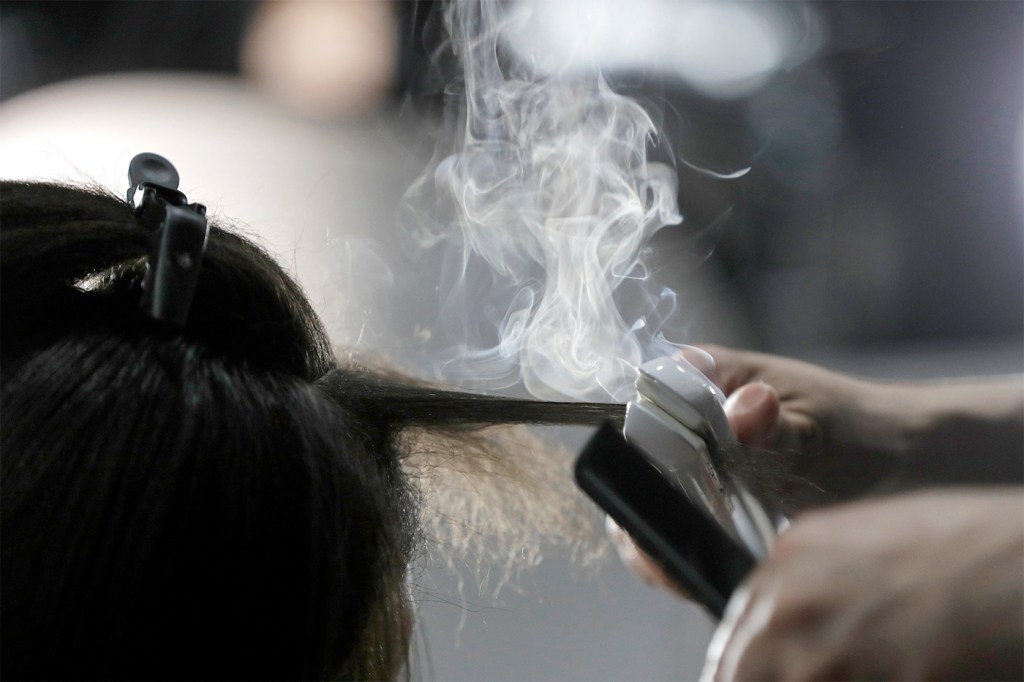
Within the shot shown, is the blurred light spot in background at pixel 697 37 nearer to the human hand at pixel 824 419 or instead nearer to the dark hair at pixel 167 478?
the human hand at pixel 824 419

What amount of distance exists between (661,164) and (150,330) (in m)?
0.65

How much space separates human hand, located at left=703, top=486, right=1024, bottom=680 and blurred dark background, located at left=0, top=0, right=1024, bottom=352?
75 cm

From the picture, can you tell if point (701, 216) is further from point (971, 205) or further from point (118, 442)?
point (118, 442)

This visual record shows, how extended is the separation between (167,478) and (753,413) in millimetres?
379

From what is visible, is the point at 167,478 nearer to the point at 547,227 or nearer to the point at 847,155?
the point at 547,227

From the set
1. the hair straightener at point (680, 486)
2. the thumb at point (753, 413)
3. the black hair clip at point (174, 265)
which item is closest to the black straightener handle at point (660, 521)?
the hair straightener at point (680, 486)

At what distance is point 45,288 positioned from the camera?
0.43 metres

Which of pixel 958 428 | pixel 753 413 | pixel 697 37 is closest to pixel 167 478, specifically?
pixel 753 413

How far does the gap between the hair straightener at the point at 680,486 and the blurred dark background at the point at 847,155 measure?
634 mm

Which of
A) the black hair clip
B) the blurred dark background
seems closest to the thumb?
the black hair clip

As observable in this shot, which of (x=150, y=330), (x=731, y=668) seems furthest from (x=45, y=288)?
(x=731, y=668)

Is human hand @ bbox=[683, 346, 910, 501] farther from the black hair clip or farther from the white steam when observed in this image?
the black hair clip

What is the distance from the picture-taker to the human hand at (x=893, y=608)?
373 millimetres

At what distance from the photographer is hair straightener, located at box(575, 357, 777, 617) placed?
44cm
